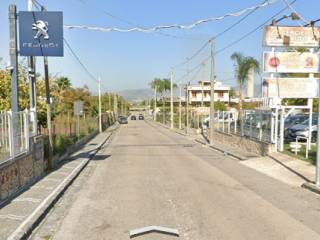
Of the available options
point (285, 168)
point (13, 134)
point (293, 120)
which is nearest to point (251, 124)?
point (285, 168)

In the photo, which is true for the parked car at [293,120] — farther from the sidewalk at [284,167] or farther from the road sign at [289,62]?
the sidewalk at [284,167]

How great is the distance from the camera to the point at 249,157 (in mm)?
23484

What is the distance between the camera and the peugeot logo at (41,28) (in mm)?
16625

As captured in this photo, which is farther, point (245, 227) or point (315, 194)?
point (315, 194)

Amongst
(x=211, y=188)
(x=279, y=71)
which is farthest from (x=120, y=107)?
(x=211, y=188)

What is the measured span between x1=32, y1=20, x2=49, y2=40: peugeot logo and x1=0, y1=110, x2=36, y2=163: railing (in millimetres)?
3369

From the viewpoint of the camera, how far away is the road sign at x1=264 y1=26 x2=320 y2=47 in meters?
18.6

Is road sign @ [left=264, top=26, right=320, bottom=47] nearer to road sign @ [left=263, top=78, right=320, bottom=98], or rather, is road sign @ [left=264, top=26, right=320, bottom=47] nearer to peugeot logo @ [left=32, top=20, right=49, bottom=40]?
road sign @ [left=263, top=78, right=320, bottom=98]

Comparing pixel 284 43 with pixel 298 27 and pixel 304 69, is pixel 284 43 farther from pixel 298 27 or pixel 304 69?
pixel 304 69

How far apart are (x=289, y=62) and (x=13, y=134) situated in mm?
15713

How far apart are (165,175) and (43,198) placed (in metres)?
5.73

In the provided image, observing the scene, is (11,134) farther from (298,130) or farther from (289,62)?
(298,130)

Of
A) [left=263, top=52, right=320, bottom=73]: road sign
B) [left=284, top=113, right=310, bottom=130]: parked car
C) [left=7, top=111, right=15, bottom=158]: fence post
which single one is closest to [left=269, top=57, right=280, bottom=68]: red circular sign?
[left=263, top=52, right=320, bottom=73]: road sign

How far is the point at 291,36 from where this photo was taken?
19594 mm
